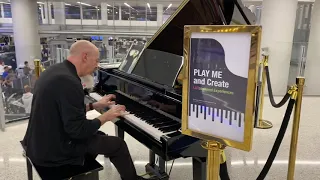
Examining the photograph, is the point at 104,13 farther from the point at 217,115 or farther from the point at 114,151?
the point at 217,115

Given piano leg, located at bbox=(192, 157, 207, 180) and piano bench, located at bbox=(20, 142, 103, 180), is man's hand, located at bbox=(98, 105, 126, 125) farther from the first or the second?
piano leg, located at bbox=(192, 157, 207, 180)

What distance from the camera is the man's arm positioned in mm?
1753

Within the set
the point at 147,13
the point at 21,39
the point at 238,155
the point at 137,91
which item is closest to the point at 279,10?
the point at 238,155

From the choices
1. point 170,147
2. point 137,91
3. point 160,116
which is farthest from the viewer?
point 137,91

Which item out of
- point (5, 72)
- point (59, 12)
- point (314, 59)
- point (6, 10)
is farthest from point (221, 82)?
point (6, 10)

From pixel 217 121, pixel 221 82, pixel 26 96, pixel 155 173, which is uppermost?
pixel 221 82

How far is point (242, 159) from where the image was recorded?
325 cm

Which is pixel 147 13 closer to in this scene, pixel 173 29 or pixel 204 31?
pixel 173 29

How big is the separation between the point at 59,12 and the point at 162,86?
11354mm

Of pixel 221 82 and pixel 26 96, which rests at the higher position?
pixel 221 82

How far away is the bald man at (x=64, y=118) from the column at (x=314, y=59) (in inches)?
268

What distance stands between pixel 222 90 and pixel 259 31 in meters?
0.26

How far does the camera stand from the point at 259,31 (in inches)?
37.9

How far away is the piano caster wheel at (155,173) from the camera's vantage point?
2.62m
